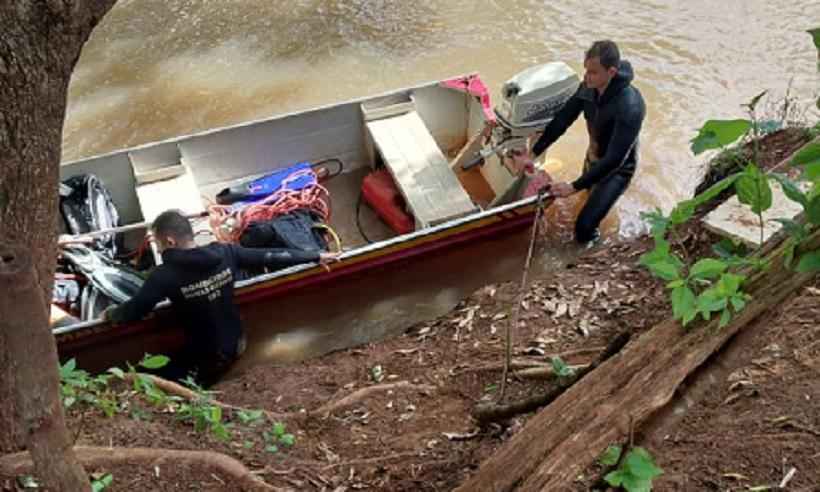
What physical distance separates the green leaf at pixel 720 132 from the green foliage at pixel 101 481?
2268mm

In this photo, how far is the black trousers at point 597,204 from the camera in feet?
22.0

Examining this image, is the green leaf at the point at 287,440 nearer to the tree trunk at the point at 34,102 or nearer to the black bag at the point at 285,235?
the tree trunk at the point at 34,102

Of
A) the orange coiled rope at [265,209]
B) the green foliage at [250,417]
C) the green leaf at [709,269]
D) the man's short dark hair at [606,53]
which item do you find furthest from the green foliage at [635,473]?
the orange coiled rope at [265,209]

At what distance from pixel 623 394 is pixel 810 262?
0.56m

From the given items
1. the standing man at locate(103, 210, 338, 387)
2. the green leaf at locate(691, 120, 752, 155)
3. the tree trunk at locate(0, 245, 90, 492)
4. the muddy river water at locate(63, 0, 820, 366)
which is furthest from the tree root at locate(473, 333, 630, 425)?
the muddy river water at locate(63, 0, 820, 366)

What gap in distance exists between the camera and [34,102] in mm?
2121

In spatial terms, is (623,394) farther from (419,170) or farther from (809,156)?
(419,170)

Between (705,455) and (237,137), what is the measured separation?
553 cm

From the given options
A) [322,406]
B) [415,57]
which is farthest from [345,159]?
[322,406]

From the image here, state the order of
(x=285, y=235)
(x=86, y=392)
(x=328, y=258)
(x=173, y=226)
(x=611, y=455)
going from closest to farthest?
(x=611, y=455), (x=86, y=392), (x=173, y=226), (x=328, y=258), (x=285, y=235)

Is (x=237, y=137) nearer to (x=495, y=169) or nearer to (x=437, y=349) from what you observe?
(x=495, y=169)

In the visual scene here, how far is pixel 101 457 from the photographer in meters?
3.00

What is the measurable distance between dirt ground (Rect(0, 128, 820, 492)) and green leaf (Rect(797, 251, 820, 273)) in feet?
0.59

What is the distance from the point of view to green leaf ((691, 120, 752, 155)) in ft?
7.29
